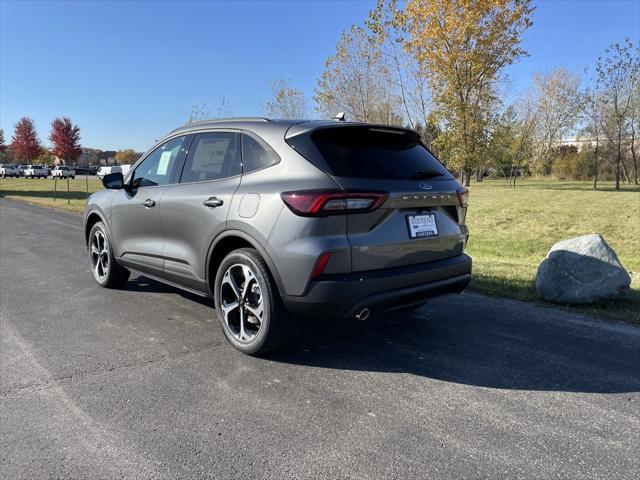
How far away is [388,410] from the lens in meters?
2.97

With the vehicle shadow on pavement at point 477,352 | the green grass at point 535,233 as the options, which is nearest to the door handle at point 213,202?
the vehicle shadow on pavement at point 477,352

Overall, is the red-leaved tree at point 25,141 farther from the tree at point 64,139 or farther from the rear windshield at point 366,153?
the rear windshield at point 366,153

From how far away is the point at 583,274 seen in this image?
5.23 metres

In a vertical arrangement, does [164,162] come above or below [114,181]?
above

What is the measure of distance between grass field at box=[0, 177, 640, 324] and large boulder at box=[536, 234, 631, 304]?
0.54 ft

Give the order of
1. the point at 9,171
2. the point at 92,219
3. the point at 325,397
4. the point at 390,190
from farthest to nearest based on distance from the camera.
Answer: the point at 9,171 → the point at 92,219 → the point at 390,190 → the point at 325,397

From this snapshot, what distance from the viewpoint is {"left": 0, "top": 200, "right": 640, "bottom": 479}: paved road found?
2465 mm

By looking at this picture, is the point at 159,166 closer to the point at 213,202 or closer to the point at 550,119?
the point at 213,202

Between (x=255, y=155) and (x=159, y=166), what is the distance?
5.35 feet

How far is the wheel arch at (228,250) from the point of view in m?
3.46

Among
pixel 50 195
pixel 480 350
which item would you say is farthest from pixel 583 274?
pixel 50 195

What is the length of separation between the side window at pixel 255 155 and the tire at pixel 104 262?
2625mm

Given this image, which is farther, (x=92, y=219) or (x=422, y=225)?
(x=92, y=219)

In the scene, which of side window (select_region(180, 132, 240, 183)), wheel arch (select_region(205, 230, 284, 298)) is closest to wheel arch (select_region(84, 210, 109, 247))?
side window (select_region(180, 132, 240, 183))
